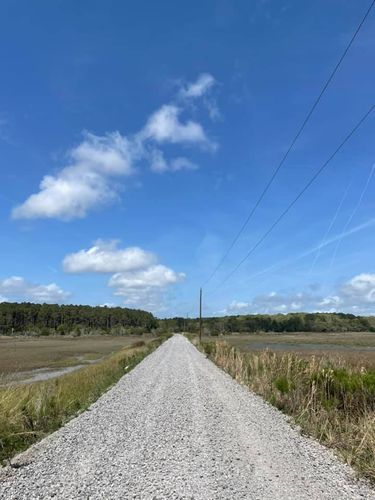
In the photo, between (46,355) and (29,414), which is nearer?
(29,414)

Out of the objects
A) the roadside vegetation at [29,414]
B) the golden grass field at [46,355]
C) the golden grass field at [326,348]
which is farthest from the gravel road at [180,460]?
the golden grass field at [326,348]

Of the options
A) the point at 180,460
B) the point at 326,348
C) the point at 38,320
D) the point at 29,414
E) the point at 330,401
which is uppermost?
the point at 38,320

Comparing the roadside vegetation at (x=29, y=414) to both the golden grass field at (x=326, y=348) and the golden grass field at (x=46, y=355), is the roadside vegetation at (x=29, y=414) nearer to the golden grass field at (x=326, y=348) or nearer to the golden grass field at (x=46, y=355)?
the golden grass field at (x=46, y=355)

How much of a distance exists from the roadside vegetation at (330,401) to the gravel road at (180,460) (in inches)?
15.3

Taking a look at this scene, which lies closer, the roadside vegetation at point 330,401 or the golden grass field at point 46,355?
the roadside vegetation at point 330,401

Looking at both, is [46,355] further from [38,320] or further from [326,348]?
[38,320]

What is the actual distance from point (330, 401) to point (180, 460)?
639 cm

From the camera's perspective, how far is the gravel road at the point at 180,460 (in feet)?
21.3

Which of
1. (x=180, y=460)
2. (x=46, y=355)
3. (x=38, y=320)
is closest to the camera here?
(x=180, y=460)

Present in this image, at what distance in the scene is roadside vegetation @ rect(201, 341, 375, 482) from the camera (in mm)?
8273

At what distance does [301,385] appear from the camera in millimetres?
14992

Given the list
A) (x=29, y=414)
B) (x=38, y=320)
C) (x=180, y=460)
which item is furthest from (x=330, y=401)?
(x=38, y=320)

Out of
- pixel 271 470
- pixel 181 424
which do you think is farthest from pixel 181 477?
pixel 181 424

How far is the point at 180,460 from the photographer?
26.5ft
